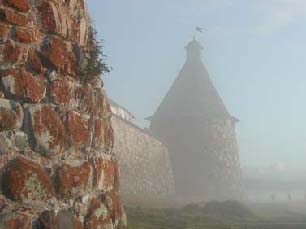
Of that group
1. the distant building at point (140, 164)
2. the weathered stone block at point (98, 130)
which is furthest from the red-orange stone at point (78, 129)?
the distant building at point (140, 164)

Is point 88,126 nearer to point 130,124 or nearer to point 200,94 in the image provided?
point 130,124

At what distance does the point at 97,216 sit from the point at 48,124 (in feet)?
2.41

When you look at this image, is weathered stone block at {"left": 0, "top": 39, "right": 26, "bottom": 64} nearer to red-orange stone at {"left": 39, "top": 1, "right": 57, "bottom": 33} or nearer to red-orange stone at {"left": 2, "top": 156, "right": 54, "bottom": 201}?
red-orange stone at {"left": 39, "top": 1, "right": 57, "bottom": 33}

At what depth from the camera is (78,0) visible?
3.27 m

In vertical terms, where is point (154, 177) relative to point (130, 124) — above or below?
below

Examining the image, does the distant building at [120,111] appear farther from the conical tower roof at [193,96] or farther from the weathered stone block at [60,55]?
→ the weathered stone block at [60,55]

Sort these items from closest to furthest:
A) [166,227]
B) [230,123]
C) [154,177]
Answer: [166,227] → [154,177] → [230,123]

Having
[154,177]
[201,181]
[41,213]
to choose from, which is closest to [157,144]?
[154,177]

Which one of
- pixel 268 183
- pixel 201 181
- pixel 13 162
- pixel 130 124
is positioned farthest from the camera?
pixel 268 183

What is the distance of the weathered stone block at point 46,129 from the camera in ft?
8.79

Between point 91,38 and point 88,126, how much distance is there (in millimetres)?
658

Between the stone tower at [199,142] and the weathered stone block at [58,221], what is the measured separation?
106 ft

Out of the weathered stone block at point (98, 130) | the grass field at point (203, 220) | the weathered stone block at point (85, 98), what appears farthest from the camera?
the grass field at point (203, 220)

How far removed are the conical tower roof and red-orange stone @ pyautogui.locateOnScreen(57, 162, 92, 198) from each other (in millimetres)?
34185
